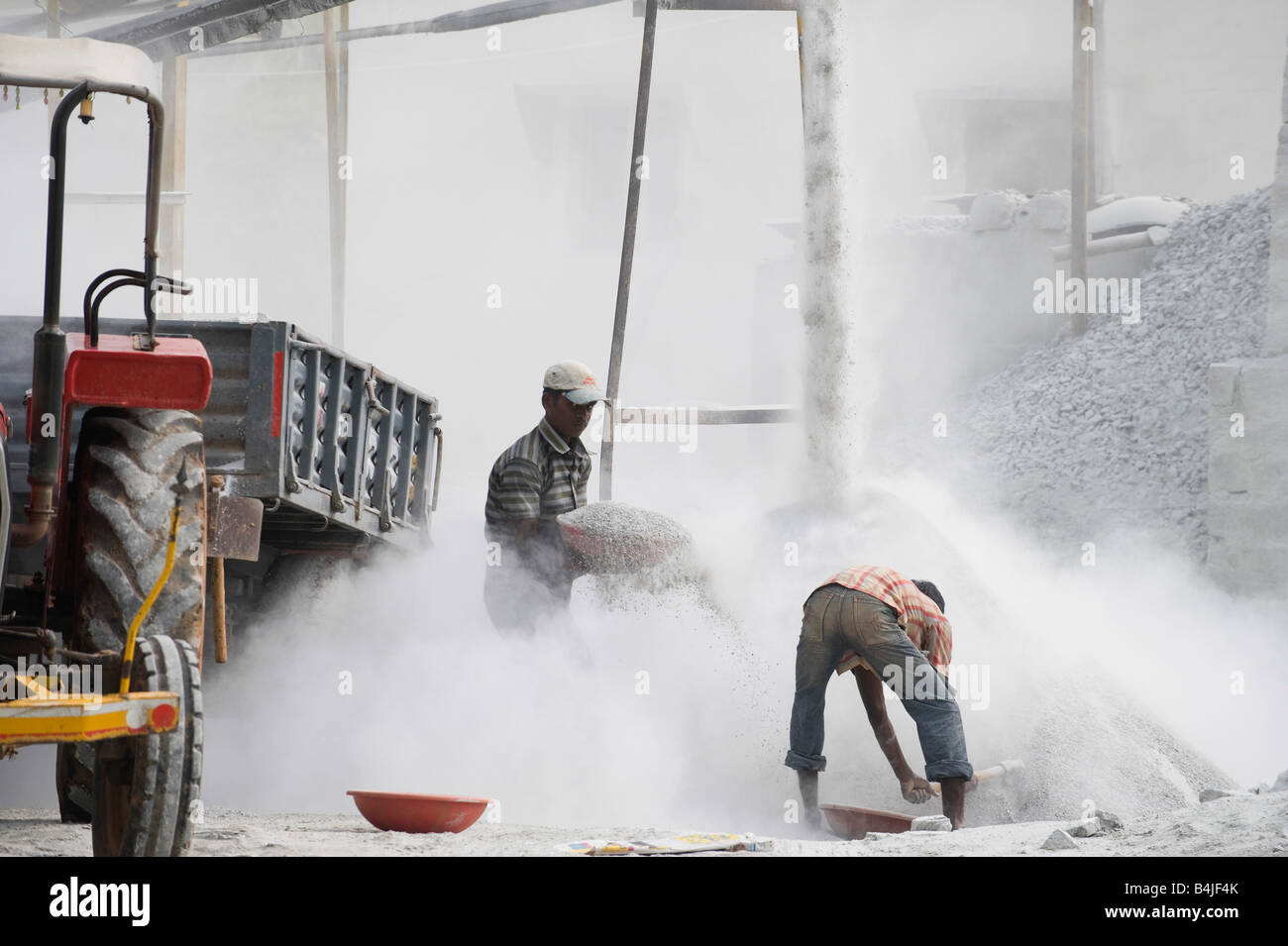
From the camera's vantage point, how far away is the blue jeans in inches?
201

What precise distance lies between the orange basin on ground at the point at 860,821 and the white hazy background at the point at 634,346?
0.43 meters

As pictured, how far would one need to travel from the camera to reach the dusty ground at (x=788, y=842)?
12.0 ft

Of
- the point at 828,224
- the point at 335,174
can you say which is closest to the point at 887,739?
the point at 828,224

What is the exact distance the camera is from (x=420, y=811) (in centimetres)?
451

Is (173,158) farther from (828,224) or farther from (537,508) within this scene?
(537,508)

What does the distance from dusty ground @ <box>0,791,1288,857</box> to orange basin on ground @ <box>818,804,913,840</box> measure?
735 millimetres

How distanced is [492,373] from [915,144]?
670 centimetres

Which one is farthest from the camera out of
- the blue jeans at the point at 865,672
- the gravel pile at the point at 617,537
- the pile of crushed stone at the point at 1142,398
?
the pile of crushed stone at the point at 1142,398

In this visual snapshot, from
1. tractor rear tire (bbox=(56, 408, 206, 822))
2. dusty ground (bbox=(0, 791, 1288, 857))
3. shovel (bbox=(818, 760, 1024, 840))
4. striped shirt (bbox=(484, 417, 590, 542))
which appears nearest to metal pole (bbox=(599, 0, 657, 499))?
striped shirt (bbox=(484, 417, 590, 542))

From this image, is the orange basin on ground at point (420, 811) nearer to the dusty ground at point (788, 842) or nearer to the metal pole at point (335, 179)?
the dusty ground at point (788, 842)

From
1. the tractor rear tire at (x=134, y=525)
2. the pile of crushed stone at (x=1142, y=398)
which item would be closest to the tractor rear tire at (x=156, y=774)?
the tractor rear tire at (x=134, y=525)

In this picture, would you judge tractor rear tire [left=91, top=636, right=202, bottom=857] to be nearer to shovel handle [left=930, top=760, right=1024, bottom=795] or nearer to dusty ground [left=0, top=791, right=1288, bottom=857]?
dusty ground [left=0, top=791, right=1288, bottom=857]

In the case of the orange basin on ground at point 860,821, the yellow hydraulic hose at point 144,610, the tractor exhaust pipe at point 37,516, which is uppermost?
the tractor exhaust pipe at point 37,516

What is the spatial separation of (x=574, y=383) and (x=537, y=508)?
571mm
